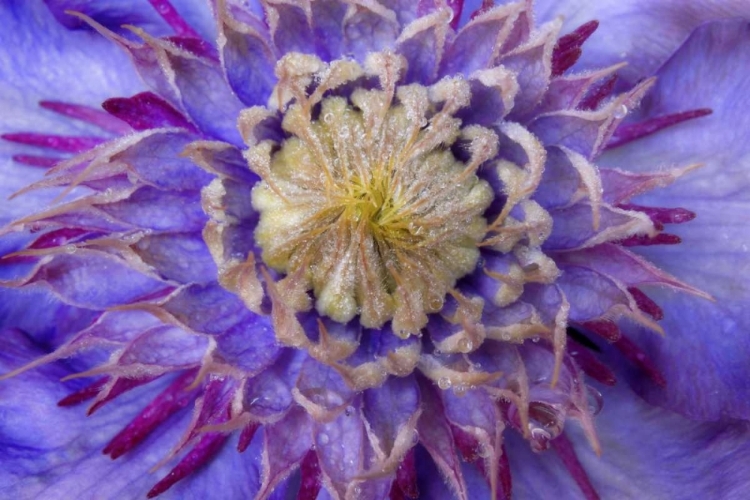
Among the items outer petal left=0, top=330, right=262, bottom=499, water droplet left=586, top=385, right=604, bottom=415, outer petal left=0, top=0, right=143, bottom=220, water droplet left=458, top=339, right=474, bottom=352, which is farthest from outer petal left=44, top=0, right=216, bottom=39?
water droplet left=586, top=385, right=604, bottom=415

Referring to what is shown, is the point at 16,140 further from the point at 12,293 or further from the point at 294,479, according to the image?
the point at 294,479

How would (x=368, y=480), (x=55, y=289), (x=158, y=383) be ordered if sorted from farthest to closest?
(x=158, y=383) → (x=55, y=289) → (x=368, y=480)

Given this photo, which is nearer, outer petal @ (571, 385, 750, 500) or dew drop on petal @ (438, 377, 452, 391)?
dew drop on petal @ (438, 377, 452, 391)

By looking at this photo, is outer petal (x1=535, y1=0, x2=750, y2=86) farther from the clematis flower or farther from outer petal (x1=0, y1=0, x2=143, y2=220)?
outer petal (x1=0, y1=0, x2=143, y2=220)

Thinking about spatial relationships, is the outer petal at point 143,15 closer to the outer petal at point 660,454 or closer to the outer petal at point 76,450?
the outer petal at point 76,450

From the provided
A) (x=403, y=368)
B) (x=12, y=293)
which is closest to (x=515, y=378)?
(x=403, y=368)

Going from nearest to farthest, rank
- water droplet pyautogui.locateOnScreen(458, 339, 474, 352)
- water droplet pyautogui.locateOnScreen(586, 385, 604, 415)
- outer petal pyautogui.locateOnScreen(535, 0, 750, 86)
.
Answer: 1. water droplet pyautogui.locateOnScreen(458, 339, 474, 352)
2. water droplet pyautogui.locateOnScreen(586, 385, 604, 415)
3. outer petal pyautogui.locateOnScreen(535, 0, 750, 86)

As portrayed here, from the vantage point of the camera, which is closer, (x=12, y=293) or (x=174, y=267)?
(x=174, y=267)
